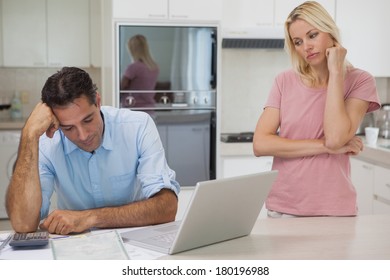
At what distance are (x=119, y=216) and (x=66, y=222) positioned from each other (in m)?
0.15

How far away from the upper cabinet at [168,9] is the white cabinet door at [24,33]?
1094 millimetres

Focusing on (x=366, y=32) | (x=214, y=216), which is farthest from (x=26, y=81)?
(x=214, y=216)

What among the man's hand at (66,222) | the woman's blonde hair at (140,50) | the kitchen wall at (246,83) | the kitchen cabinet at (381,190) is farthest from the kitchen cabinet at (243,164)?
the man's hand at (66,222)

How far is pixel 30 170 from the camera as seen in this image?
61.9 inches

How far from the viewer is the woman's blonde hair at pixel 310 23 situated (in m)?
1.73

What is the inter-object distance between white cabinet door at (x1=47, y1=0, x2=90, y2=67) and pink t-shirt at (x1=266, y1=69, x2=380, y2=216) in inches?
103

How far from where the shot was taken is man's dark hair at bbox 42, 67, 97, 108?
5.06 ft

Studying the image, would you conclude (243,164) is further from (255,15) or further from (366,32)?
(366,32)

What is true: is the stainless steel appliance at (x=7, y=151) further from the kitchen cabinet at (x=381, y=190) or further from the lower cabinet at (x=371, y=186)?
the kitchen cabinet at (x=381, y=190)

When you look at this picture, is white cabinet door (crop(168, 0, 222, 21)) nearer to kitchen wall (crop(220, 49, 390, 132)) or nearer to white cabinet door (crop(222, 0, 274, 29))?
white cabinet door (crop(222, 0, 274, 29))

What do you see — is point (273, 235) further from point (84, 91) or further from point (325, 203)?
point (84, 91)
